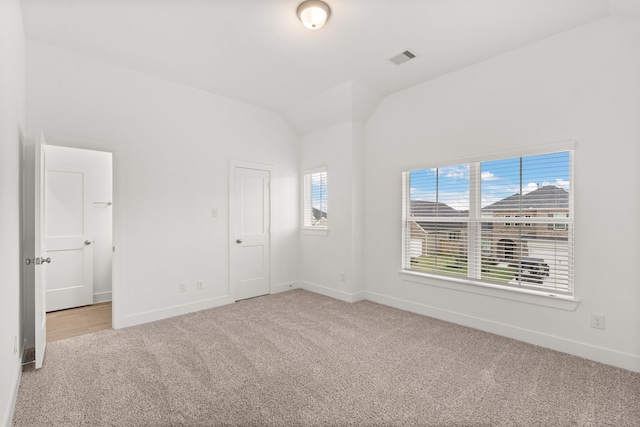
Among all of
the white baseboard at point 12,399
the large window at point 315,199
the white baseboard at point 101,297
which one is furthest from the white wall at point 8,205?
the large window at point 315,199

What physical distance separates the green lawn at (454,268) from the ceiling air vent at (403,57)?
234cm

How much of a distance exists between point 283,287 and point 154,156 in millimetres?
2752

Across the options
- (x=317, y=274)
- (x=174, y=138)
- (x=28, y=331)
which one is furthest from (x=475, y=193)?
(x=28, y=331)

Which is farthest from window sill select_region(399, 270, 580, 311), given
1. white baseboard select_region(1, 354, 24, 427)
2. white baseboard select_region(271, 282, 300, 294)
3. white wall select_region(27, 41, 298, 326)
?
white baseboard select_region(1, 354, 24, 427)

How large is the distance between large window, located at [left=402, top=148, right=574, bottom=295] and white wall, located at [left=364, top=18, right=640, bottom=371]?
0.14 metres

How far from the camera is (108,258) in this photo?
4625 mm

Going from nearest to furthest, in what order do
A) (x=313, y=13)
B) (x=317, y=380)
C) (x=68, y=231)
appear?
(x=317, y=380) < (x=313, y=13) < (x=68, y=231)

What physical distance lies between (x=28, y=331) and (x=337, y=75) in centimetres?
426

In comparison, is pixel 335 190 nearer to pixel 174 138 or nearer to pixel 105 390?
pixel 174 138

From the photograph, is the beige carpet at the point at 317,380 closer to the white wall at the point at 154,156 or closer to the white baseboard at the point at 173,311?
the white baseboard at the point at 173,311

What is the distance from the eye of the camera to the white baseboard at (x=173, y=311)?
3508mm

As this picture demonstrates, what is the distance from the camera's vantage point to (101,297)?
452 cm

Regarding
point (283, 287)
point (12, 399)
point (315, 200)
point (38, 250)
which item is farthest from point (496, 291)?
point (38, 250)

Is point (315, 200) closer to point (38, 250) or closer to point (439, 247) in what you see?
point (439, 247)
